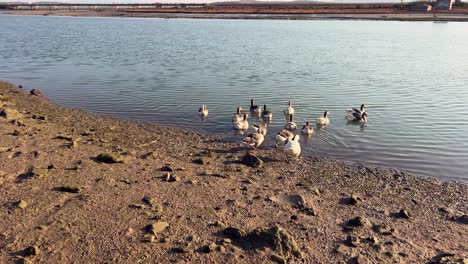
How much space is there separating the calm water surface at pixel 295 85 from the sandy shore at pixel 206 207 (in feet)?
8.88

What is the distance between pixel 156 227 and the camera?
8.80 m

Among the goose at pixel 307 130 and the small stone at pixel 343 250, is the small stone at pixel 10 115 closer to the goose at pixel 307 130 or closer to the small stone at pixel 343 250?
the goose at pixel 307 130

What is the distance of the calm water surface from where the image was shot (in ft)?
54.6

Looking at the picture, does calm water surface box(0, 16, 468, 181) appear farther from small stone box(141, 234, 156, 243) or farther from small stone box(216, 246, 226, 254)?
small stone box(141, 234, 156, 243)

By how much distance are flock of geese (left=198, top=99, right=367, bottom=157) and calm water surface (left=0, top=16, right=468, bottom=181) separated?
1.48ft

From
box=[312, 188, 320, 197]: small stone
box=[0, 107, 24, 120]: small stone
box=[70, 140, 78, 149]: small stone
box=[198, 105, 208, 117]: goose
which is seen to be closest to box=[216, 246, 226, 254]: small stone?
box=[312, 188, 320, 197]: small stone

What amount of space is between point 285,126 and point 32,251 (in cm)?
1235

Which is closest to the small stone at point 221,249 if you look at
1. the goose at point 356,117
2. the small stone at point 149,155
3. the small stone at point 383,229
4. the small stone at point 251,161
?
the small stone at point 383,229

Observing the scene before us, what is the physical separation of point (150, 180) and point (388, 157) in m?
8.68

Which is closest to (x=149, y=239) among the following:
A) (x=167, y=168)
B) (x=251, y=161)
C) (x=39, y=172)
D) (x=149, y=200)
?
(x=149, y=200)

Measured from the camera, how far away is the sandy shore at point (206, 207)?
27.0 ft

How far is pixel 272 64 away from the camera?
111ft

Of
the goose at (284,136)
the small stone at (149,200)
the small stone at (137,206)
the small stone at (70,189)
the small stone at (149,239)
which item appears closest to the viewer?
the small stone at (149,239)

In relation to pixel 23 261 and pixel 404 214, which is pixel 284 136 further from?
pixel 23 261
